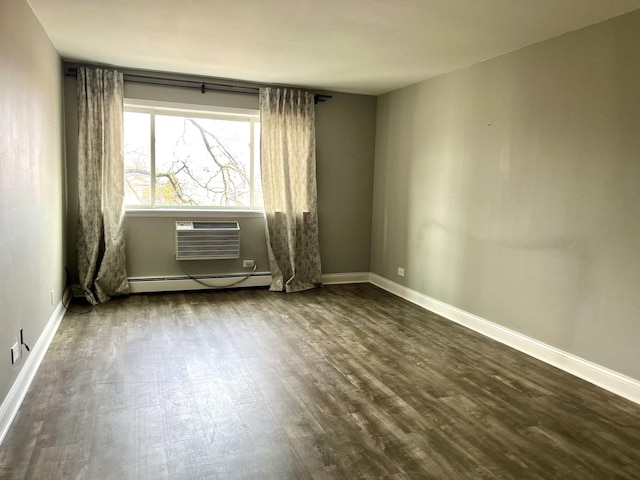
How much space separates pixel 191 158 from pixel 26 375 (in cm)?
308

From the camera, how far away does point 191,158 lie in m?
5.31

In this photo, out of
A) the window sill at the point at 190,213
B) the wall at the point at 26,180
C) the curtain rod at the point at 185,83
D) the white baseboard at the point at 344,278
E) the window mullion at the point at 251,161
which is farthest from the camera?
the white baseboard at the point at 344,278

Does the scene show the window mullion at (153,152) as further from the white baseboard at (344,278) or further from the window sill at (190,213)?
the white baseboard at (344,278)

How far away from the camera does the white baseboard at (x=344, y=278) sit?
5.91m

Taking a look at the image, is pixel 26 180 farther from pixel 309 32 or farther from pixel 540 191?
pixel 540 191

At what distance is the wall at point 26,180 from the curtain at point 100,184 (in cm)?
49

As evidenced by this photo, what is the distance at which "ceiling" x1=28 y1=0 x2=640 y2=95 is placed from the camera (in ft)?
9.55

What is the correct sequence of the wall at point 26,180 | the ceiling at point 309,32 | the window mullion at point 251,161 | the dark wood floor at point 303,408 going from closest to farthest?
the dark wood floor at point 303,408 < the wall at point 26,180 < the ceiling at point 309,32 < the window mullion at point 251,161

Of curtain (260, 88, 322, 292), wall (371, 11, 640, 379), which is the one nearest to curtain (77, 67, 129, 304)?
curtain (260, 88, 322, 292)

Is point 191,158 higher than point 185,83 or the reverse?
the reverse

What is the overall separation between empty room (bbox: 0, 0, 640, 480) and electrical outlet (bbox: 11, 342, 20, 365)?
2 centimetres

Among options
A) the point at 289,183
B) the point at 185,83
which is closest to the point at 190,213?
the point at 289,183

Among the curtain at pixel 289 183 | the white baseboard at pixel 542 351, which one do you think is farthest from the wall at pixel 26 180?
the white baseboard at pixel 542 351

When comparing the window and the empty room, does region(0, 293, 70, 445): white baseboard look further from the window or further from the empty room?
the window
